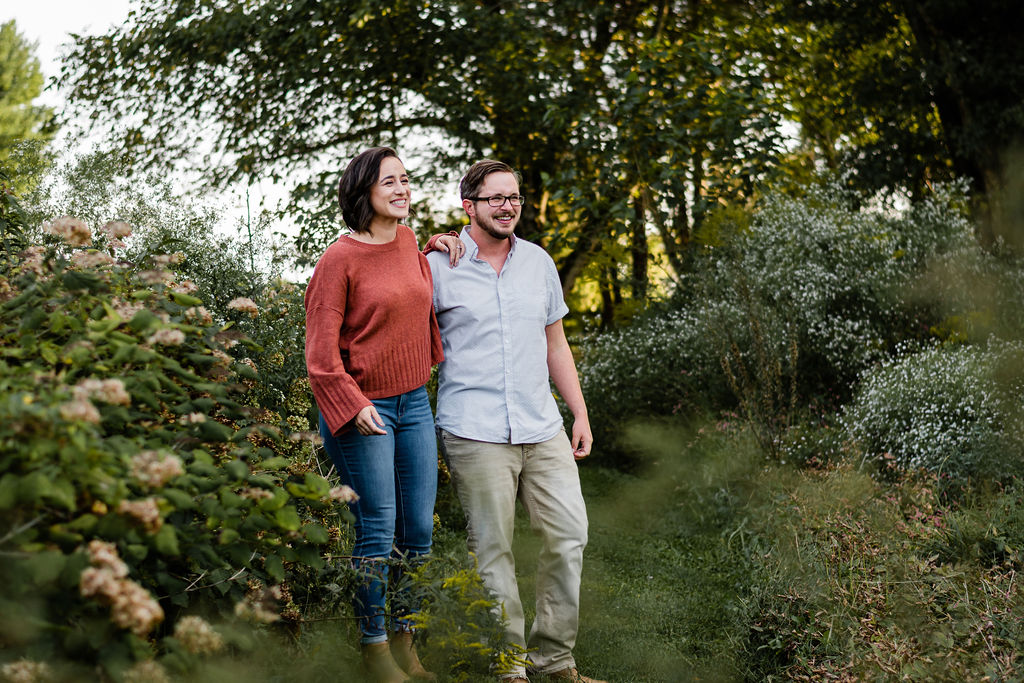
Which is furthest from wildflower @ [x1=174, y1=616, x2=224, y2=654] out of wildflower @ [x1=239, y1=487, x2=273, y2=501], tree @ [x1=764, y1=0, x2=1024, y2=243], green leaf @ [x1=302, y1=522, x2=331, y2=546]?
tree @ [x1=764, y1=0, x2=1024, y2=243]

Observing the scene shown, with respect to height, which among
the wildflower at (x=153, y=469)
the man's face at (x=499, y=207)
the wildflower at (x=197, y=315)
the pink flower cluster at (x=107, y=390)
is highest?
the man's face at (x=499, y=207)

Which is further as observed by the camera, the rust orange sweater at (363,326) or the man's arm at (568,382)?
the man's arm at (568,382)

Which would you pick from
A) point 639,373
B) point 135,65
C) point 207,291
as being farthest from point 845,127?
point 207,291

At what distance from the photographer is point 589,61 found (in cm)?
1090

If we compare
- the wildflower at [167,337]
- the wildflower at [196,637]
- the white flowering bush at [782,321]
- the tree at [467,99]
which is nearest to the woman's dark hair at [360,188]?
the wildflower at [167,337]

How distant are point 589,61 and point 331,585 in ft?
30.4

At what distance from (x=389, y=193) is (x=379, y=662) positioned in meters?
1.63

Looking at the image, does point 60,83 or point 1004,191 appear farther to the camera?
point 60,83

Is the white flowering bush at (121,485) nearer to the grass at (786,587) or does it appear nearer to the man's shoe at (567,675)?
the grass at (786,587)

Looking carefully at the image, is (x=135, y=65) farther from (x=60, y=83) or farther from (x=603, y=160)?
(x=603, y=160)

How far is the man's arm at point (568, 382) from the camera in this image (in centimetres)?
373

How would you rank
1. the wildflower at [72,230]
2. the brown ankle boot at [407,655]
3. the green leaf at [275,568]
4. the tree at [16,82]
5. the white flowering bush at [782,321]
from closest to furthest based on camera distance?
the green leaf at [275,568] → the wildflower at [72,230] → the brown ankle boot at [407,655] → the white flowering bush at [782,321] → the tree at [16,82]

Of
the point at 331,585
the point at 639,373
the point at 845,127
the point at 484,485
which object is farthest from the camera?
the point at 845,127

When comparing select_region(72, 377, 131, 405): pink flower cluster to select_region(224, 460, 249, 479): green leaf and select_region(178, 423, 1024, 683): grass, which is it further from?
select_region(178, 423, 1024, 683): grass
